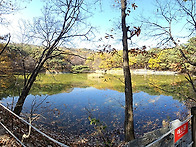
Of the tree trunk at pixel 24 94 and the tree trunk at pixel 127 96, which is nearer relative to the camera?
the tree trunk at pixel 127 96

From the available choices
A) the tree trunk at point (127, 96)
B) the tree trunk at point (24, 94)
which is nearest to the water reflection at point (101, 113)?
the tree trunk at point (24, 94)

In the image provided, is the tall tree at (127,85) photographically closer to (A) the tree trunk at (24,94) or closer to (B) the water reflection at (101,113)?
(B) the water reflection at (101,113)

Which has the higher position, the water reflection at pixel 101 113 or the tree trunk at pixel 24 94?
the tree trunk at pixel 24 94

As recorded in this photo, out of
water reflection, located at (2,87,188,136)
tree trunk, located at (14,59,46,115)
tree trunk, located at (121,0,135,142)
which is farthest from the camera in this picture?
water reflection, located at (2,87,188,136)

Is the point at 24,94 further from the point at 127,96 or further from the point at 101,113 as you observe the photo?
the point at 101,113

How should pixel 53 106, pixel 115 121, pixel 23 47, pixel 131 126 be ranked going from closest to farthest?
pixel 131 126 < pixel 23 47 < pixel 115 121 < pixel 53 106

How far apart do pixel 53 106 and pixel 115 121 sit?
14.9 feet

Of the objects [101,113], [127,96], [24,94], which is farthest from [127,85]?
[101,113]

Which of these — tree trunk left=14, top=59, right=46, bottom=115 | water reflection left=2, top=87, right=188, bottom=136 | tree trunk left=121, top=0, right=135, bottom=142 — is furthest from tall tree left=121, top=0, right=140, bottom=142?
tree trunk left=14, top=59, right=46, bottom=115

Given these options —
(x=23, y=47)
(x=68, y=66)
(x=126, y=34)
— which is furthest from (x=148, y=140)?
(x=23, y=47)

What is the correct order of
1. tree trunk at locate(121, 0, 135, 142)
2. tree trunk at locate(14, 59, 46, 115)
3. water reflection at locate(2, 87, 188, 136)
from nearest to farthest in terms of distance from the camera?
tree trunk at locate(121, 0, 135, 142) → tree trunk at locate(14, 59, 46, 115) → water reflection at locate(2, 87, 188, 136)

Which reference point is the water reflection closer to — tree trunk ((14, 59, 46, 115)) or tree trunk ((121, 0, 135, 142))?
tree trunk ((14, 59, 46, 115))

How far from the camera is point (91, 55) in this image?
505 cm

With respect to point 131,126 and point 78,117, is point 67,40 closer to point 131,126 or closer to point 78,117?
point 131,126
